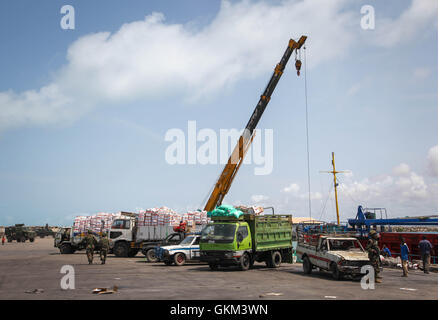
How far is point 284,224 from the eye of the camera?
21031 millimetres

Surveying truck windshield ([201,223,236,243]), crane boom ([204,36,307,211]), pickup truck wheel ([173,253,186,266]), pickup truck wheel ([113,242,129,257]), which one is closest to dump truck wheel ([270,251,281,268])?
truck windshield ([201,223,236,243])

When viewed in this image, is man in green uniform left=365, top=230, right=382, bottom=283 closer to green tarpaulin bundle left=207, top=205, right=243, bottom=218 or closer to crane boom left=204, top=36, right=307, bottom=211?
green tarpaulin bundle left=207, top=205, right=243, bottom=218

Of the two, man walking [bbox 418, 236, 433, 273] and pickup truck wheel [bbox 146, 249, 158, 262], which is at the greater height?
man walking [bbox 418, 236, 433, 273]

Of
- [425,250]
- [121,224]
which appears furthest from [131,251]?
[425,250]

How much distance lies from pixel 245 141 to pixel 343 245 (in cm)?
1448

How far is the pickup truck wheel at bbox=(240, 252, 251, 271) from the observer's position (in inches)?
697

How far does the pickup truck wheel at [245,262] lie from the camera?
1771 centimetres

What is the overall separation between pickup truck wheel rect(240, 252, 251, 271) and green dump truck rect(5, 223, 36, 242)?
5613cm

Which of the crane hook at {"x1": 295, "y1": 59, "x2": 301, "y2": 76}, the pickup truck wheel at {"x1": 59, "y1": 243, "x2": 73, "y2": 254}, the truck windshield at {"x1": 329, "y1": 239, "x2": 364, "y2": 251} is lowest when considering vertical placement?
the pickup truck wheel at {"x1": 59, "y1": 243, "x2": 73, "y2": 254}

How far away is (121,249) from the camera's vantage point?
27.1 meters

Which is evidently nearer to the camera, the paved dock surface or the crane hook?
the paved dock surface

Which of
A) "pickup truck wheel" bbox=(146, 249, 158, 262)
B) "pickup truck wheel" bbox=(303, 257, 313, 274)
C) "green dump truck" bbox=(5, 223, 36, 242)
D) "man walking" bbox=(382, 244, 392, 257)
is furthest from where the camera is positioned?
"green dump truck" bbox=(5, 223, 36, 242)
